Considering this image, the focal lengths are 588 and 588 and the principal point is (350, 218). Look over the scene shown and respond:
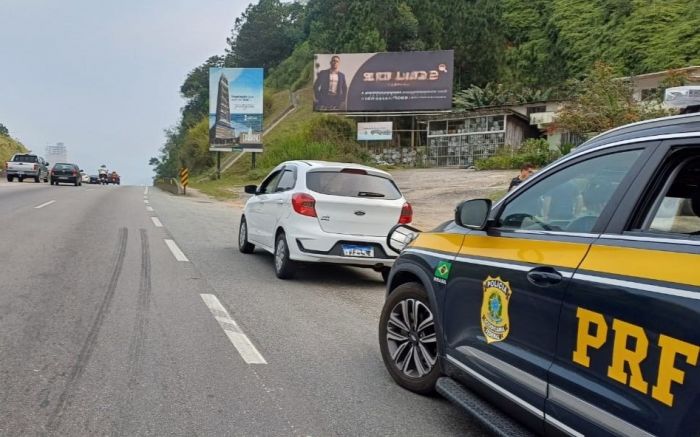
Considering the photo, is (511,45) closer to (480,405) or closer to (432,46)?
(432,46)

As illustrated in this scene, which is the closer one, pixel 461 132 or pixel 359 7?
pixel 461 132

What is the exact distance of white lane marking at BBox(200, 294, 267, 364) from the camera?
4.82m

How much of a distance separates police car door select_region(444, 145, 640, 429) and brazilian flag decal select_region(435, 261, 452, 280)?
0.07 m

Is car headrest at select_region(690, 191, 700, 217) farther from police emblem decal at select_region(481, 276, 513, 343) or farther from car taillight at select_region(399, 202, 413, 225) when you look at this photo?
car taillight at select_region(399, 202, 413, 225)

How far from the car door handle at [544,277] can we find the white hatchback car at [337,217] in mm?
4804

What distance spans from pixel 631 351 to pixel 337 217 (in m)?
5.59

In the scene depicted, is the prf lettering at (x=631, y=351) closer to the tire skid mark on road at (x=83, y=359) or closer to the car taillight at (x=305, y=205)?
the tire skid mark on road at (x=83, y=359)

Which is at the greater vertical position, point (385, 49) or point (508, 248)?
point (385, 49)

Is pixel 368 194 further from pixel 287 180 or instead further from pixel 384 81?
pixel 384 81

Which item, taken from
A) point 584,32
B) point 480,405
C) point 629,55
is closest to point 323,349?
point 480,405

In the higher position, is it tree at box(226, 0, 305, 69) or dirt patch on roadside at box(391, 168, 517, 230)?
tree at box(226, 0, 305, 69)

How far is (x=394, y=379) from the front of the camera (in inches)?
174

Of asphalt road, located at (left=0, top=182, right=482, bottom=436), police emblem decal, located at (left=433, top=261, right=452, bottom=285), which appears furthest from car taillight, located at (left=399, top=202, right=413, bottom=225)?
police emblem decal, located at (left=433, top=261, right=452, bottom=285)

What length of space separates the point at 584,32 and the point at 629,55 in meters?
6.22
